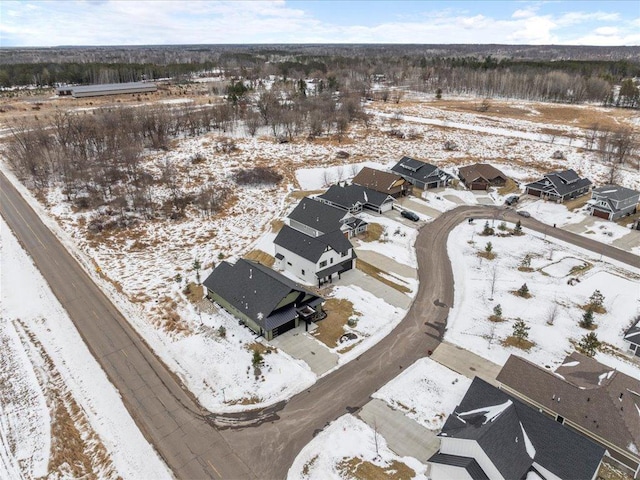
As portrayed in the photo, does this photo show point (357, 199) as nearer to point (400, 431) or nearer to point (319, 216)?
point (319, 216)

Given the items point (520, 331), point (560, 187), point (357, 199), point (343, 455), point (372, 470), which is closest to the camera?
point (372, 470)

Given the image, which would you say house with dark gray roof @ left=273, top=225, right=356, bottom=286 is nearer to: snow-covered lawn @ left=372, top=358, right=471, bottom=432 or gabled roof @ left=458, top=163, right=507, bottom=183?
snow-covered lawn @ left=372, top=358, right=471, bottom=432

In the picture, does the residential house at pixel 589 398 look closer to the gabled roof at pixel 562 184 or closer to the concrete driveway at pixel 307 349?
the concrete driveway at pixel 307 349

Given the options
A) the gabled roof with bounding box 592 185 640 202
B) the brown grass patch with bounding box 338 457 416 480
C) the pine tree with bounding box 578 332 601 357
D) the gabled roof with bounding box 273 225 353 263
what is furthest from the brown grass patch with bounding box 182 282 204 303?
the gabled roof with bounding box 592 185 640 202

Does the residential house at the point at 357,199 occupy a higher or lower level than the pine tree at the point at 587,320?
higher

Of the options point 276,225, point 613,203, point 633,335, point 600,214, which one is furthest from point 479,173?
point 633,335

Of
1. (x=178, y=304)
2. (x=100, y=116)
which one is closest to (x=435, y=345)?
(x=178, y=304)

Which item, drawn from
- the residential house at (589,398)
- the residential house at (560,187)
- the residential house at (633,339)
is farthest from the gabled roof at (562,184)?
the residential house at (589,398)
